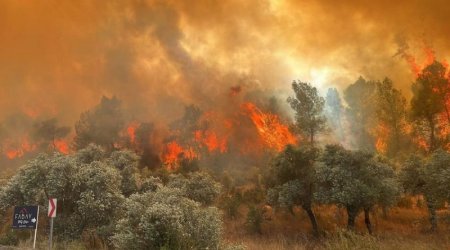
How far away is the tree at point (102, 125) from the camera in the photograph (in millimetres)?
99375

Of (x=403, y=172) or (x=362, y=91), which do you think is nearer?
(x=403, y=172)

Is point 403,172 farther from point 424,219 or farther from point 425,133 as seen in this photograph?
point 425,133

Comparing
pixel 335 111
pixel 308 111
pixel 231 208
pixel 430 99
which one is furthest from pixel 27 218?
pixel 335 111

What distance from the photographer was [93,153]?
48.2 m

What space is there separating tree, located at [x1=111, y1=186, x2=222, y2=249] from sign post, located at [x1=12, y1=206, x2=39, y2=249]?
7876 mm

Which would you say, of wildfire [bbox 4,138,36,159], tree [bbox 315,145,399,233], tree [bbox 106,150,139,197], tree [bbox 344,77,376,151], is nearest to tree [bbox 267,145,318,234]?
tree [bbox 315,145,399,233]

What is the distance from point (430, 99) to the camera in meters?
67.4

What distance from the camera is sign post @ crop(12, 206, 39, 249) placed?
23.0 meters

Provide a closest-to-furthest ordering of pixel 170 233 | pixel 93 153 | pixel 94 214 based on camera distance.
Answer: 1. pixel 170 233
2. pixel 94 214
3. pixel 93 153

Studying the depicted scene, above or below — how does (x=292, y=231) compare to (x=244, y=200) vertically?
below

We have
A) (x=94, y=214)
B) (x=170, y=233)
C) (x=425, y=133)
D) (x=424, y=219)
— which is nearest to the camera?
(x=170, y=233)

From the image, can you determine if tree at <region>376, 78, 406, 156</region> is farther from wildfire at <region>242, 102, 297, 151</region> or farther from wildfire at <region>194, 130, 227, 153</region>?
wildfire at <region>194, 130, 227, 153</region>

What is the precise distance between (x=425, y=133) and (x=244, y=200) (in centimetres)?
3762

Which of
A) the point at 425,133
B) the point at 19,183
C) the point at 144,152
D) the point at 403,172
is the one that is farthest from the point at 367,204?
the point at 144,152
